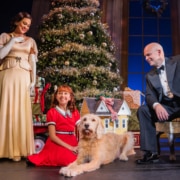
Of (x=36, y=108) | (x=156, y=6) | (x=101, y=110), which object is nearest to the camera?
(x=36, y=108)

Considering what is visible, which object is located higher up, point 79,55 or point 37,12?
point 37,12

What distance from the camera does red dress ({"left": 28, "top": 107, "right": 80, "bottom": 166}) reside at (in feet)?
7.95

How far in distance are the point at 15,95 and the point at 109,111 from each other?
1221 mm

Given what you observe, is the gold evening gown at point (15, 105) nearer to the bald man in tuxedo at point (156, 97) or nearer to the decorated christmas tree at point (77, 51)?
the bald man in tuxedo at point (156, 97)

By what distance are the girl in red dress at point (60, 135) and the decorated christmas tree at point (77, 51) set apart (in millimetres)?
1435

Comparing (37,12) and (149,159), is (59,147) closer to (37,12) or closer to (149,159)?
(149,159)

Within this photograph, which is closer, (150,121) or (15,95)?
(150,121)

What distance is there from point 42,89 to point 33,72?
70cm

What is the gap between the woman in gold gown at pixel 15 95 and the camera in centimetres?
271

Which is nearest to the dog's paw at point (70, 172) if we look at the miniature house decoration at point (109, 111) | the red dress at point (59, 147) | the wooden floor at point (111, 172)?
the wooden floor at point (111, 172)

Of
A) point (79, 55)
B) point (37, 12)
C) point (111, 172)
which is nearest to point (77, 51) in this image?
point (79, 55)

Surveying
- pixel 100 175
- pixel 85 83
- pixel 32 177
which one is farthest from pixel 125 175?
pixel 85 83

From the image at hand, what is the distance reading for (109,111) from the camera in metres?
3.43

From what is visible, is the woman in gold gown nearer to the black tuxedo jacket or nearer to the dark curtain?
the black tuxedo jacket
